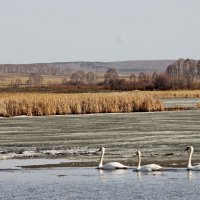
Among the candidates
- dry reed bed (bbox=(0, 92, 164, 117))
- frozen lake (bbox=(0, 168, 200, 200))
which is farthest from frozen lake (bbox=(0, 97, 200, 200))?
dry reed bed (bbox=(0, 92, 164, 117))

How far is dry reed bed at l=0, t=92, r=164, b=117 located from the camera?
39.9 metres

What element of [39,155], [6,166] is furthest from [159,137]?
[6,166]

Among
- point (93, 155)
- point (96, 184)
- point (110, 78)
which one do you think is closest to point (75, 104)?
point (93, 155)

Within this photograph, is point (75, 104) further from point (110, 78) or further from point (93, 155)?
point (110, 78)

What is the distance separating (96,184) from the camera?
16.0 m

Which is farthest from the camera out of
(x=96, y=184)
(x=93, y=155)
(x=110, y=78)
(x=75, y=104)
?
(x=110, y=78)

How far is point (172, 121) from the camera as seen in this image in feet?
113

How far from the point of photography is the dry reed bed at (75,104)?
39.9 metres

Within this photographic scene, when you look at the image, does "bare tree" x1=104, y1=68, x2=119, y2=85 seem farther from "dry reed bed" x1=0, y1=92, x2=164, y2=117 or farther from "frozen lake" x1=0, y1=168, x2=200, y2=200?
"frozen lake" x1=0, y1=168, x2=200, y2=200

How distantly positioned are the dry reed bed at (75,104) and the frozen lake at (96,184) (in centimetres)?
2169

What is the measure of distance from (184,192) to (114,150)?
7761mm

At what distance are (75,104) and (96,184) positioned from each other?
25.5m

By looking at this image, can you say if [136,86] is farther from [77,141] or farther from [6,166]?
[6,166]

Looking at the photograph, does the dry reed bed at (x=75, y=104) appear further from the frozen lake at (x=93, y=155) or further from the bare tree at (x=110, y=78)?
the bare tree at (x=110, y=78)
